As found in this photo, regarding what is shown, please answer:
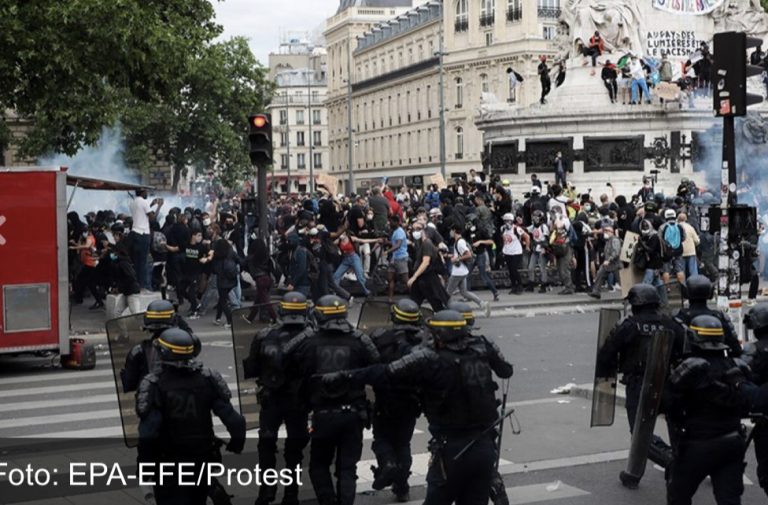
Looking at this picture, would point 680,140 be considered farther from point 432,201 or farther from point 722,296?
point 722,296

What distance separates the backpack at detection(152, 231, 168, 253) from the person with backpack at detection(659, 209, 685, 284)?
825 centimetres

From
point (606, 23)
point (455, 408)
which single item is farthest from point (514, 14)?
point (455, 408)

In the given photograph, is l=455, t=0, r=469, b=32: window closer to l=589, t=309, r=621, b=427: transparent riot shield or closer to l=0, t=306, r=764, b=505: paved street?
l=0, t=306, r=764, b=505: paved street

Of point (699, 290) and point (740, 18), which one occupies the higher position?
point (740, 18)

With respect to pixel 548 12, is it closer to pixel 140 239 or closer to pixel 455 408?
pixel 140 239

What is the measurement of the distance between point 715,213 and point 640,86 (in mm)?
23482

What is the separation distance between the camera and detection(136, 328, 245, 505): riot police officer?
25.3 feet

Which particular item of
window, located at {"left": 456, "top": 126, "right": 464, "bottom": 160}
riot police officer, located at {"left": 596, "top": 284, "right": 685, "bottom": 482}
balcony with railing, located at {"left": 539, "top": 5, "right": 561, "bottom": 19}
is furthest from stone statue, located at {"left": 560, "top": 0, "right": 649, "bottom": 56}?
window, located at {"left": 456, "top": 126, "right": 464, "bottom": 160}

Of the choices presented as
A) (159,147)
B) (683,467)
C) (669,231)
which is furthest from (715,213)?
(159,147)

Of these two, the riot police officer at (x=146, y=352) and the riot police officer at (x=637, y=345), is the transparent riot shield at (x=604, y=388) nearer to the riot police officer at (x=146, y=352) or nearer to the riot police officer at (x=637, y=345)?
the riot police officer at (x=637, y=345)

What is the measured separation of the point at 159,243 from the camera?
74.7ft

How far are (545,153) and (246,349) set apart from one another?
27457mm

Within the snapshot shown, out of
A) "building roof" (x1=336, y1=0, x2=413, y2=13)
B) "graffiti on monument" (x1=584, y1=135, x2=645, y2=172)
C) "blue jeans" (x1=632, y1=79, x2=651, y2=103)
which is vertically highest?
"building roof" (x1=336, y1=0, x2=413, y2=13)

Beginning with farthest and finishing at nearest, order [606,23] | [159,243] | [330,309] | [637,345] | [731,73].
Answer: [606,23], [159,243], [731,73], [637,345], [330,309]
